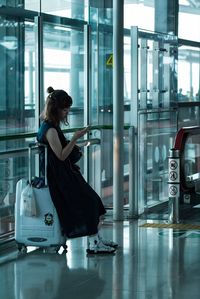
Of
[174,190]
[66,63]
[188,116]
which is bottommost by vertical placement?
[174,190]

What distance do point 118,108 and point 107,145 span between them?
0.81 m

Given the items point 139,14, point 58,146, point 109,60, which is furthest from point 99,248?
point 139,14

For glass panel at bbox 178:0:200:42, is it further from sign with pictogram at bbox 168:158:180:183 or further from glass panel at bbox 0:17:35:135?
glass panel at bbox 0:17:35:135

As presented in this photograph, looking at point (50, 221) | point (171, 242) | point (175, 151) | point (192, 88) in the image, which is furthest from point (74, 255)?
point (192, 88)

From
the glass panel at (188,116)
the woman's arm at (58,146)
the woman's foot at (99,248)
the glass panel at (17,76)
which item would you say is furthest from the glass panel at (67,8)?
the glass panel at (188,116)

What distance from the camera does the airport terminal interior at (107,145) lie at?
246 inches

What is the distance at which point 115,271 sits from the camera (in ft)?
20.7

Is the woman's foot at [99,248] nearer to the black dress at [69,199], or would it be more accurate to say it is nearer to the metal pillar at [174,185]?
the black dress at [69,199]

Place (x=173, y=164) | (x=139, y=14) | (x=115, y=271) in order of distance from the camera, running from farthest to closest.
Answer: (x=139, y=14) < (x=173, y=164) < (x=115, y=271)

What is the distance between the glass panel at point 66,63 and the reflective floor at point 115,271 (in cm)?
180

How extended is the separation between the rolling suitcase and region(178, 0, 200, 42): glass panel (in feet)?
17.3

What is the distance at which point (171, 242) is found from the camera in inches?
296

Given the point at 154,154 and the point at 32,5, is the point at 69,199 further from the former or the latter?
the point at 154,154

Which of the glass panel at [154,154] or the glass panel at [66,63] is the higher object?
the glass panel at [66,63]
